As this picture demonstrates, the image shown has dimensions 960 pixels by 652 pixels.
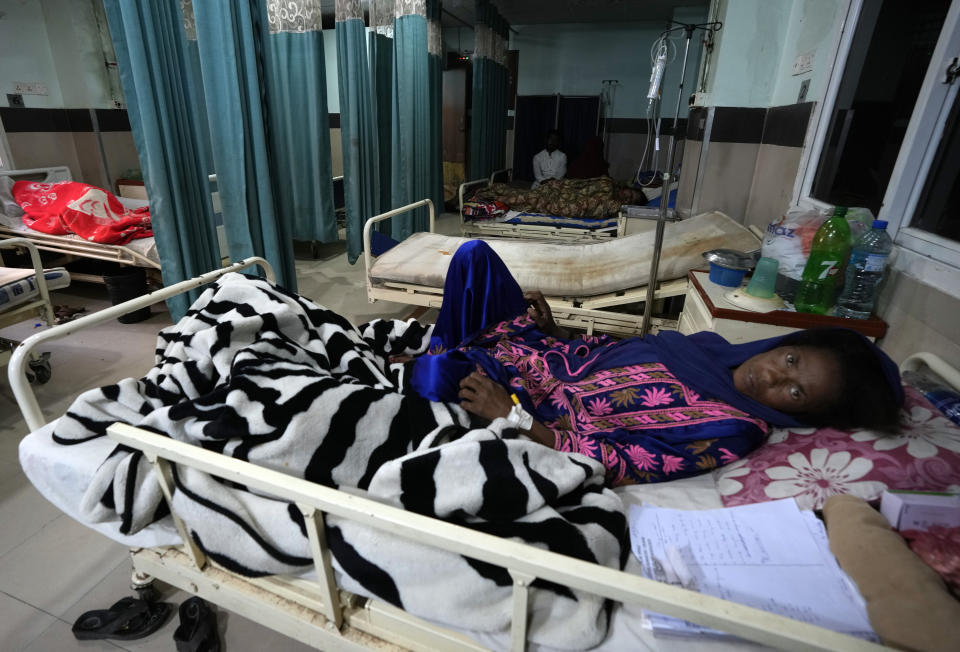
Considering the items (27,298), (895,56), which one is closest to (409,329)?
(27,298)

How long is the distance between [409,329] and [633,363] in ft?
2.83

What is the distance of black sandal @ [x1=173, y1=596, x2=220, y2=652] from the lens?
→ 3.96ft

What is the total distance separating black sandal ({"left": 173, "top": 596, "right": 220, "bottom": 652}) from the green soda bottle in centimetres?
212

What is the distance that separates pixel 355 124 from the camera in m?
4.15

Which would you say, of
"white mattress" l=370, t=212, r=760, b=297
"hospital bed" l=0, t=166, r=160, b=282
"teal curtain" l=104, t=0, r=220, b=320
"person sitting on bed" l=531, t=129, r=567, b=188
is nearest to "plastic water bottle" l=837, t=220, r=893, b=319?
"white mattress" l=370, t=212, r=760, b=297

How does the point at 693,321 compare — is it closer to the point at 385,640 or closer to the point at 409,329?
the point at 409,329

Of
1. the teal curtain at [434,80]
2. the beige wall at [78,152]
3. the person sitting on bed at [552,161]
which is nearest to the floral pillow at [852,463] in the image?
the teal curtain at [434,80]

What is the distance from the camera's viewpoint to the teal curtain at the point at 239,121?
8.11 feet

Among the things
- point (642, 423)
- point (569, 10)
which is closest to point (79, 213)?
point (642, 423)

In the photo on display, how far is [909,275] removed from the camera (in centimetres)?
147

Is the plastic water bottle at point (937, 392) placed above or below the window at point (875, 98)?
below

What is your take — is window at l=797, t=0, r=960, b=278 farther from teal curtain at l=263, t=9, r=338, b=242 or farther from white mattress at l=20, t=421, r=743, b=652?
teal curtain at l=263, t=9, r=338, b=242

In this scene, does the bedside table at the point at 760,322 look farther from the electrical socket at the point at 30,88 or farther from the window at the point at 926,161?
the electrical socket at the point at 30,88

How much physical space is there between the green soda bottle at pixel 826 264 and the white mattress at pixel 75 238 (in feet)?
11.0
